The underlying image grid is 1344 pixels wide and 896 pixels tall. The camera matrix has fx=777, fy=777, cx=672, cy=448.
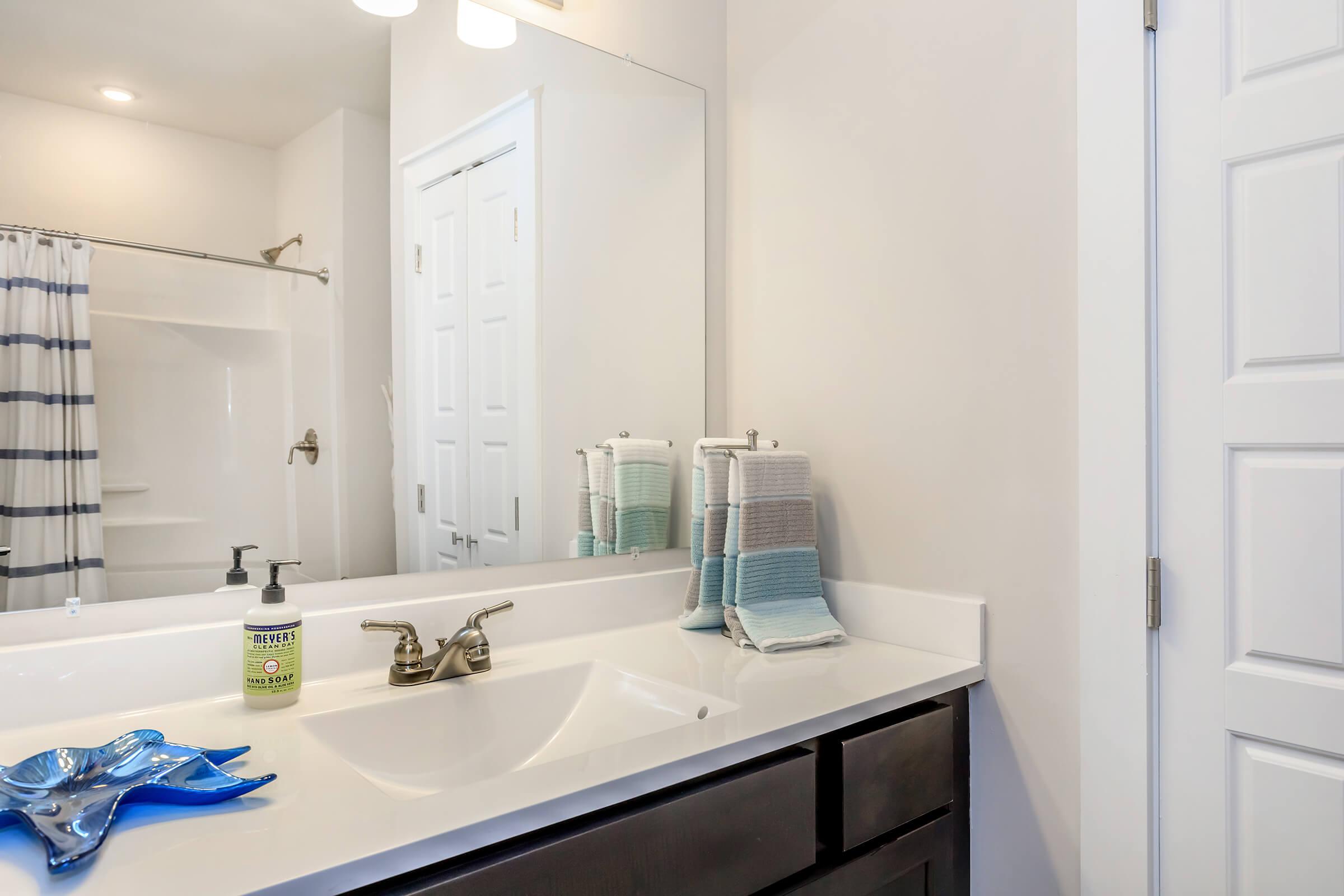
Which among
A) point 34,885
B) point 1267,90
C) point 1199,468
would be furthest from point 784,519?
point 34,885

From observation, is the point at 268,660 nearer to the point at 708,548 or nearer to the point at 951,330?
the point at 708,548

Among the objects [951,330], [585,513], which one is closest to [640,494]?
[585,513]

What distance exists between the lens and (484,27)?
132 cm

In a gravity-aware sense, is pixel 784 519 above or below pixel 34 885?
above

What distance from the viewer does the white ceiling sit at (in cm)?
94

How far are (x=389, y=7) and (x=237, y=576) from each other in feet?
2.90

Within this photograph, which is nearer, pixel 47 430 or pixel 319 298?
pixel 47 430

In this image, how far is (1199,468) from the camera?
3.29 ft

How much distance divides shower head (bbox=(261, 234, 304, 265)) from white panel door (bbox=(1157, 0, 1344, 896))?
1.20m

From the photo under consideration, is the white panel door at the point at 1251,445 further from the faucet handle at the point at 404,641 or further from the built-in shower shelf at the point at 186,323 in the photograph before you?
the built-in shower shelf at the point at 186,323

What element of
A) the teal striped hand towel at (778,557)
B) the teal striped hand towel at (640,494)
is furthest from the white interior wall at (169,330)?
the teal striped hand towel at (778,557)

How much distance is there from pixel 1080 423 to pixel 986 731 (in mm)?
498

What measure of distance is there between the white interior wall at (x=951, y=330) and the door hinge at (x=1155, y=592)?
0.32ft

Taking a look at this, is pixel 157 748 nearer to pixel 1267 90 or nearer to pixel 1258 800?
pixel 1258 800
